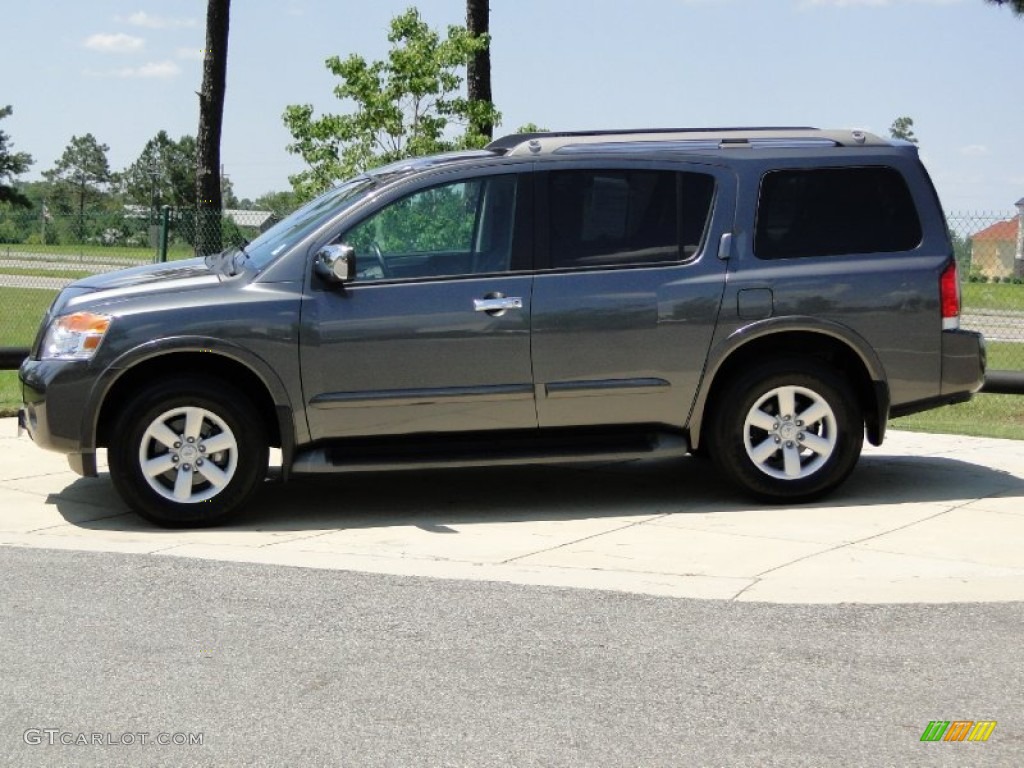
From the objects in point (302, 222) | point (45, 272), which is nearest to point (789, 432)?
point (302, 222)

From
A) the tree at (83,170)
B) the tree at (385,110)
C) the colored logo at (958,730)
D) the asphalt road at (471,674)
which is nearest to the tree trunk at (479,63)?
the tree at (385,110)

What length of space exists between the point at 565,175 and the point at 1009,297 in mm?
11567

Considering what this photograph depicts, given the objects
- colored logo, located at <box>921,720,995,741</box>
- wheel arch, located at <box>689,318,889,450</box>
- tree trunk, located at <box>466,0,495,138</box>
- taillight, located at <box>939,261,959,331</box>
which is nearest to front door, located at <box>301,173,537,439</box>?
wheel arch, located at <box>689,318,889,450</box>

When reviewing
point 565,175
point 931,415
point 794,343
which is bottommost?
point 931,415

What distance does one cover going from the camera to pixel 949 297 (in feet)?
27.8

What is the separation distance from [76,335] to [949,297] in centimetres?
472

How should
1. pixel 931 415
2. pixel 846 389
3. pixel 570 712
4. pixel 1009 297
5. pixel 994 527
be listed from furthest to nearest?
pixel 1009 297, pixel 931 415, pixel 846 389, pixel 994 527, pixel 570 712

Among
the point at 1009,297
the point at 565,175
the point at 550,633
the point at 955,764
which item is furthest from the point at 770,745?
the point at 1009,297

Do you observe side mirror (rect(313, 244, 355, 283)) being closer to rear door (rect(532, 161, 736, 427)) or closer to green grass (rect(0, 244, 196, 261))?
rear door (rect(532, 161, 736, 427))

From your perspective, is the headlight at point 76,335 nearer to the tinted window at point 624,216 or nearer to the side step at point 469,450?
the side step at point 469,450

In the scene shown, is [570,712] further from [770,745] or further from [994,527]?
[994,527]

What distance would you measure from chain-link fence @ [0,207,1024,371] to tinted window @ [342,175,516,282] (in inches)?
323

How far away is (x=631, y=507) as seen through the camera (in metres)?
8.58

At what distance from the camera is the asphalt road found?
4586mm
